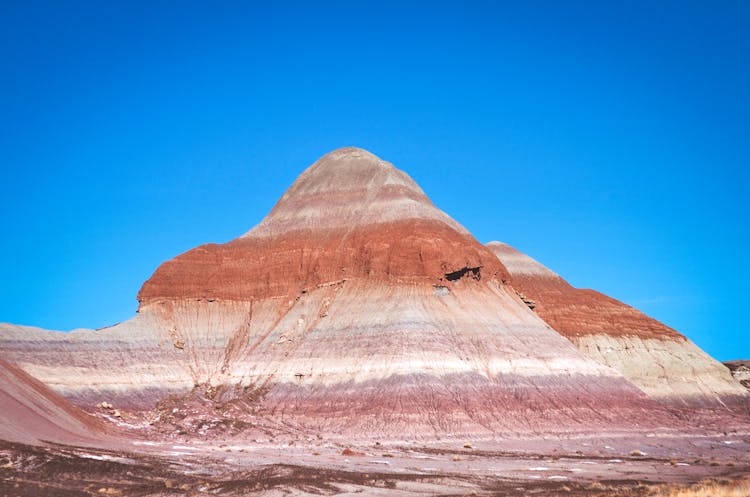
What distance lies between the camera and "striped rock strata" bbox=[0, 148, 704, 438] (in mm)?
71625

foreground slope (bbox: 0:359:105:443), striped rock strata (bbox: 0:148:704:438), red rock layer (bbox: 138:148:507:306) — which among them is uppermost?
red rock layer (bbox: 138:148:507:306)

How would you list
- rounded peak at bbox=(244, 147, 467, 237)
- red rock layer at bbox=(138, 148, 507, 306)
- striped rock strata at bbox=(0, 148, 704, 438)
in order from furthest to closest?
rounded peak at bbox=(244, 147, 467, 237) < red rock layer at bbox=(138, 148, 507, 306) < striped rock strata at bbox=(0, 148, 704, 438)

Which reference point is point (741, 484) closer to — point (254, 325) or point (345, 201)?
point (254, 325)

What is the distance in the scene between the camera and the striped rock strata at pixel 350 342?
71625 mm

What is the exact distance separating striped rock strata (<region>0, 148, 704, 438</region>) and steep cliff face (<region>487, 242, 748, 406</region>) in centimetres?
2174

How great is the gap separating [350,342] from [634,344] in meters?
51.9

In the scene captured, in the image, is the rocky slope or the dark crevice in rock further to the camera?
the rocky slope

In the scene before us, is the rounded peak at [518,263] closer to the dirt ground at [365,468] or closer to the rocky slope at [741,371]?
the rocky slope at [741,371]

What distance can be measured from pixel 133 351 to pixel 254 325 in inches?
552

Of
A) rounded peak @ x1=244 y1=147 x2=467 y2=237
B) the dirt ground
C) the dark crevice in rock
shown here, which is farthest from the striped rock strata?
the dirt ground

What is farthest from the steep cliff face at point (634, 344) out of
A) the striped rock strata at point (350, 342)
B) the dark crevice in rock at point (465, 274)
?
the striped rock strata at point (350, 342)

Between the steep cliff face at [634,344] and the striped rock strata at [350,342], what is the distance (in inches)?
856

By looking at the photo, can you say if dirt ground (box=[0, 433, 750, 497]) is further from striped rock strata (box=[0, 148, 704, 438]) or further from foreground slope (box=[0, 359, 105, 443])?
striped rock strata (box=[0, 148, 704, 438])

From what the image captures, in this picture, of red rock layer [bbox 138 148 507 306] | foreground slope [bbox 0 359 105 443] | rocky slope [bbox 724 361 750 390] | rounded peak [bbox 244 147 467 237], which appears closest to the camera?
foreground slope [bbox 0 359 105 443]
